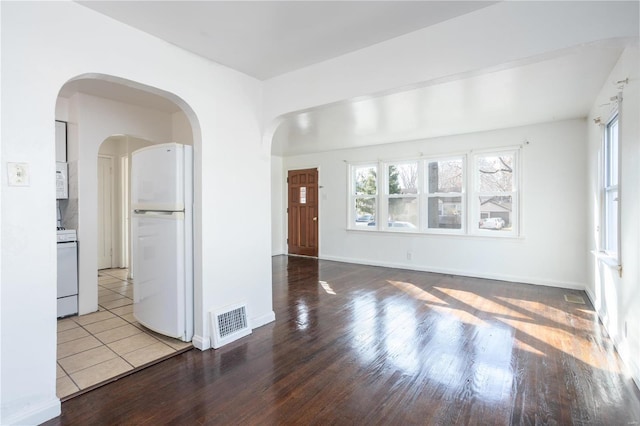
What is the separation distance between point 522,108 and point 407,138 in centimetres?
199

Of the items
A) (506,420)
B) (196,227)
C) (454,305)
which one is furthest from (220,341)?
(454,305)

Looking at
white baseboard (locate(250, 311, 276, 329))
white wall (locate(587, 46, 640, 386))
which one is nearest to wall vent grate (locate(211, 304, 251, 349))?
white baseboard (locate(250, 311, 276, 329))

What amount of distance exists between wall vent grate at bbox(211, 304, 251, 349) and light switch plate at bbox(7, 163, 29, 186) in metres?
1.61

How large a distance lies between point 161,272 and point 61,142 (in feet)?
7.43

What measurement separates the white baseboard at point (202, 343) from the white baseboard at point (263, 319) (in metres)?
0.49

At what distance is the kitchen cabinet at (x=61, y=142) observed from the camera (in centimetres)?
375

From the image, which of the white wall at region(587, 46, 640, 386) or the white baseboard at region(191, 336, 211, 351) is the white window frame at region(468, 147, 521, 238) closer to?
the white wall at region(587, 46, 640, 386)

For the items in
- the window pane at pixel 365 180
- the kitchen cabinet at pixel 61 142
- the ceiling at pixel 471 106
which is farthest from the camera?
the window pane at pixel 365 180

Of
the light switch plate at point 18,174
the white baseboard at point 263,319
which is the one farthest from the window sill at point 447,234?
the light switch plate at point 18,174

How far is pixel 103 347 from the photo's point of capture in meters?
2.74

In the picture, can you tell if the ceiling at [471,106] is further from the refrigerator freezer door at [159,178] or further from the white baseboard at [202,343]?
the white baseboard at [202,343]

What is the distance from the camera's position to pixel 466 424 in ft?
5.89

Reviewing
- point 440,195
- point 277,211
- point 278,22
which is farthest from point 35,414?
point 277,211

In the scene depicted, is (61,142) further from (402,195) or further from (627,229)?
(627,229)
